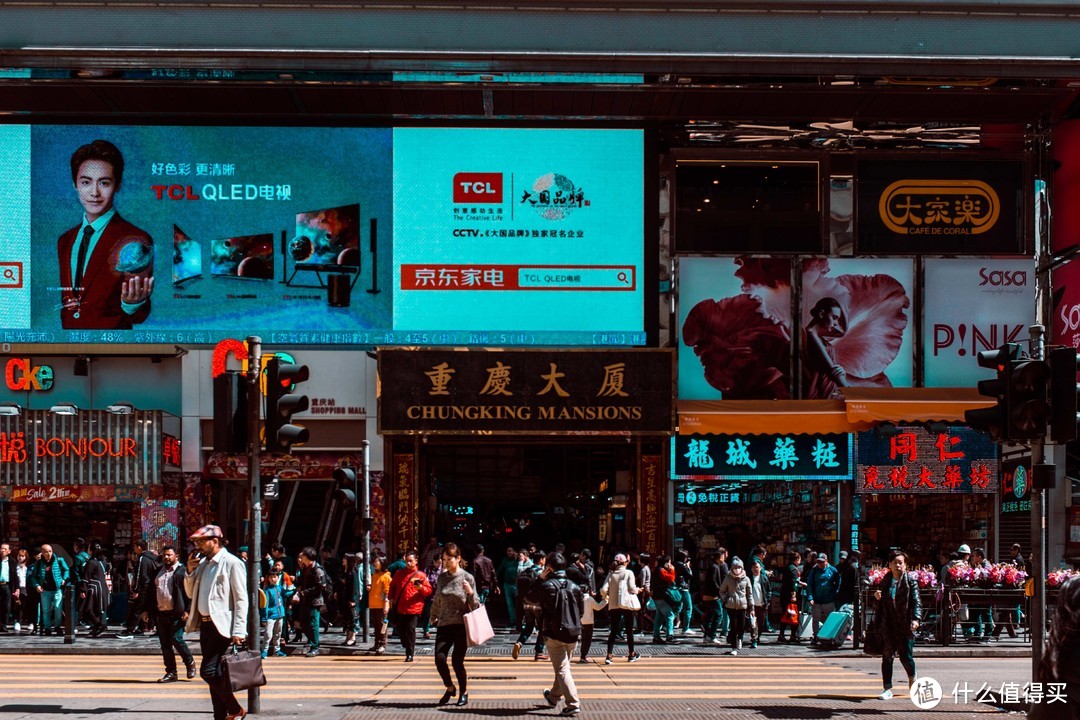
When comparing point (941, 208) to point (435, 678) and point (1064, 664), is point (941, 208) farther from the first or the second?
point (1064, 664)

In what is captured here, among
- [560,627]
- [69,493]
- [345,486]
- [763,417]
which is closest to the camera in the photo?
[560,627]

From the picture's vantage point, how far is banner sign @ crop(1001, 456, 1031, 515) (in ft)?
88.0

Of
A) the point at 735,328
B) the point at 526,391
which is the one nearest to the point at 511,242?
the point at 526,391

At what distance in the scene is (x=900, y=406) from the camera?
26547 millimetres

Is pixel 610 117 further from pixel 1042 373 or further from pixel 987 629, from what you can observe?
pixel 1042 373

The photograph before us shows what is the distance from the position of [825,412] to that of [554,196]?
715 centimetres

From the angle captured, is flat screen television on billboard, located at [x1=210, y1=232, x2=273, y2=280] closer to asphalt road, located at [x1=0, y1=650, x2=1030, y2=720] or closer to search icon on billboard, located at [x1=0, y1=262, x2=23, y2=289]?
search icon on billboard, located at [x1=0, y1=262, x2=23, y2=289]

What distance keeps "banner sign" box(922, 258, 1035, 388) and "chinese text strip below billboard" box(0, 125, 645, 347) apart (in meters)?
6.28

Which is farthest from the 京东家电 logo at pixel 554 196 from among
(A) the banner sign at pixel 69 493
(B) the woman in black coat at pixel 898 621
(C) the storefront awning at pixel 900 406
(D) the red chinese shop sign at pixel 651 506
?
(B) the woman in black coat at pixel 898 621

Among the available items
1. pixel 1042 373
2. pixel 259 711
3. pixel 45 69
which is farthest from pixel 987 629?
pixel 45 69

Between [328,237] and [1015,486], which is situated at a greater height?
[328,237]

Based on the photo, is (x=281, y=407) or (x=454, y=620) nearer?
(x=281, y=407)

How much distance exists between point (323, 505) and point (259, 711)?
15.0m

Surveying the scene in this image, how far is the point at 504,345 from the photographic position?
27562 mm
